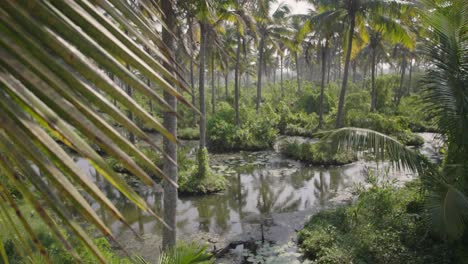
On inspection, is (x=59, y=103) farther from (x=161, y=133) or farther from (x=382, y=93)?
(x=382, y=93)

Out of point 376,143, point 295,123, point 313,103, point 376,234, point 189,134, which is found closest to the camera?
point 376,143

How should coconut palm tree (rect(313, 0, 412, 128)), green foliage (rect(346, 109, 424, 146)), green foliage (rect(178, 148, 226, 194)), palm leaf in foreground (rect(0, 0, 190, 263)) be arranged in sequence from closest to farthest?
palm leaf in foreground (rect(0, 0, 190, 263))
green foliage (rect(178, 148, 226, 194))
coconut palm tree (rect(313, 0, 412, 128))
green foliage (rect(346, 109, 424, 146))

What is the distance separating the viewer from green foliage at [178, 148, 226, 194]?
441 inches

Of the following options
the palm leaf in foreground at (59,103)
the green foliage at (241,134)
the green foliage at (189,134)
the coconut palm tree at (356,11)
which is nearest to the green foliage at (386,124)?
the coconut palm tree at (356,11)

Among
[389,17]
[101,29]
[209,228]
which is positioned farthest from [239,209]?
[101,29]

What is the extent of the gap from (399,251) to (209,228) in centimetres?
453

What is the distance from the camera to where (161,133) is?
63cm

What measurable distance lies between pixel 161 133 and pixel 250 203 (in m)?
10.5

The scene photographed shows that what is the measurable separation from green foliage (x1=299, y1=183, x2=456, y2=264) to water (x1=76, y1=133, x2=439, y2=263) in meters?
0.57

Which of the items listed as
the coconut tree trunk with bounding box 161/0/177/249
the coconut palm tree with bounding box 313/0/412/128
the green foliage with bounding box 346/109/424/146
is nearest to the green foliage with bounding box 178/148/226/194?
the coconut tree trunk with bounding box 161/0/177/249

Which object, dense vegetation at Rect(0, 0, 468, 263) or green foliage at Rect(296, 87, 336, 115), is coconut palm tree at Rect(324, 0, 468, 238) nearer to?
dense vegetation at Rect(0, 0, 468, 263)

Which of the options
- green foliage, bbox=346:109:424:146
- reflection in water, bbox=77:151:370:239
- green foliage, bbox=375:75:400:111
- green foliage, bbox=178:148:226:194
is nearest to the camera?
reflection in water, bbox=77:151:370:239

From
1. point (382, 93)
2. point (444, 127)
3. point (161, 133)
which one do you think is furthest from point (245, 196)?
point (382, 93)

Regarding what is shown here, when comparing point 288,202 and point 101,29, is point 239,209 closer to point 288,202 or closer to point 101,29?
point 288,202
